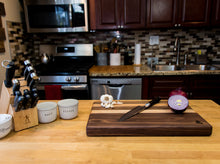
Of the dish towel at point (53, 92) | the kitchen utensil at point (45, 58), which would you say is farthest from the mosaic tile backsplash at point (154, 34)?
the dish towel at point (53, 92)

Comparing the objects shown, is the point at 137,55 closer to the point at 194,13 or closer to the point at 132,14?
the point at 132,14

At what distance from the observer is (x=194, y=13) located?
2.31 metres

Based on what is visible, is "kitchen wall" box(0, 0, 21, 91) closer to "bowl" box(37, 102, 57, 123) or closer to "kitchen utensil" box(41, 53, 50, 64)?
"kitchen utensil" box(41, 53, 50, 64)

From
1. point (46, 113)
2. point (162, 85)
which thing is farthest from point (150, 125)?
point (162, 85)

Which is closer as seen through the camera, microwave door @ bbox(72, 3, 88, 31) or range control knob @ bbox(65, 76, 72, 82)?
range control knob @ bbox(65, 76, 72, 82)

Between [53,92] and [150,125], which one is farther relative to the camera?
[53,92]

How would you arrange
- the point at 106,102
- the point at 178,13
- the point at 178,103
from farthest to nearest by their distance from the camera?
the point at 178,13 < the point at 106,102 < the point at 178,103

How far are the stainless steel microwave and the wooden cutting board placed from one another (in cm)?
176

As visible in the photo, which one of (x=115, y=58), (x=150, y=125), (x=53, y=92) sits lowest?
(x=53, y=92)

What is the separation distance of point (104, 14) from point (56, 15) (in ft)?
2.20

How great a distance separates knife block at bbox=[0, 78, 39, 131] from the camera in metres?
0.92

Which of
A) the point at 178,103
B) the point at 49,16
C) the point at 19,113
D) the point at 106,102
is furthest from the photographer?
the point at 49,16

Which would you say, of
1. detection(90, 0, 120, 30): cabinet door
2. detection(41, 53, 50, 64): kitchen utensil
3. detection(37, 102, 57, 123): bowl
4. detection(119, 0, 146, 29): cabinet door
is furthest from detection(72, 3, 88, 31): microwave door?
detection(37, 102, 57, 123): bowl

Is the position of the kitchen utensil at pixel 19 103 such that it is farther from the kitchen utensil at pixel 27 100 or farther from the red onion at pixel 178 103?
the red onion at pixel 178 103
